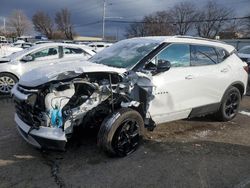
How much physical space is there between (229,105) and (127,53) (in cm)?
265

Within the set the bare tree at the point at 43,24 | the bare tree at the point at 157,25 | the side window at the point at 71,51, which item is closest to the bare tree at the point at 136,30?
the bare tree at the point at 157,25

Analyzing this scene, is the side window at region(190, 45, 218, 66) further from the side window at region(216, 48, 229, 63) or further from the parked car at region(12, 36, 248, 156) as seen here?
the side window at region(216, 48, 229, 63)

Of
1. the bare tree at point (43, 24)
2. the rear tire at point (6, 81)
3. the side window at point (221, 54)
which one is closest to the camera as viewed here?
the side window at point (221, 54)

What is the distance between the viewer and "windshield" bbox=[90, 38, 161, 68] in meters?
5.32

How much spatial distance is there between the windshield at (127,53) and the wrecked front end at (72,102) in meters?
0.45

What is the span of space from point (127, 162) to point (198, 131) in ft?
6.88

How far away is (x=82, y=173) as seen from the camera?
433cm

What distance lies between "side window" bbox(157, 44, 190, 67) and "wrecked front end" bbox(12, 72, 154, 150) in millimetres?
702

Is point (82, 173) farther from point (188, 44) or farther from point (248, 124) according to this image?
point (248, 124)

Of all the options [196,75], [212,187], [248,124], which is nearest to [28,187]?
[212,187]

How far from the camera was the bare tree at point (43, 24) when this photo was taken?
96.2 metres

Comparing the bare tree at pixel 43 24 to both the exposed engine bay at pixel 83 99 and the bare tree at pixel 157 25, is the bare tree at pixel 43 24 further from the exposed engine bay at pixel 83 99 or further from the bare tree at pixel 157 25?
the exposed engine bay at pixel 83 99

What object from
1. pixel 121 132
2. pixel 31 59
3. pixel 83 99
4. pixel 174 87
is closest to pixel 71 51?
pixel 31 59

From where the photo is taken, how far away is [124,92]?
16.0 feet
